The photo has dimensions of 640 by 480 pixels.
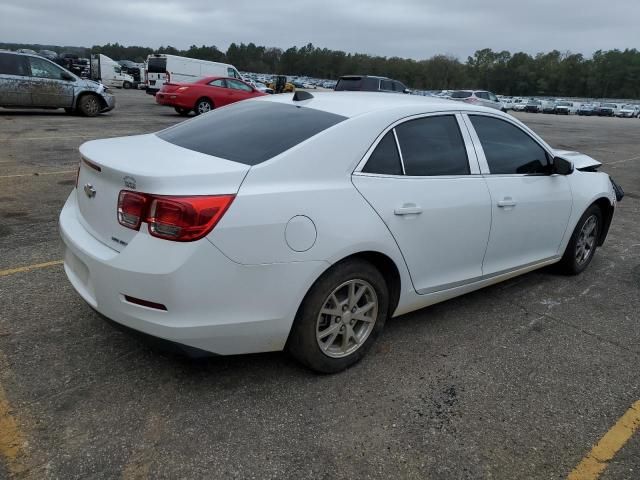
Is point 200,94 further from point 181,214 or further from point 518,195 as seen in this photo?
point 181,214

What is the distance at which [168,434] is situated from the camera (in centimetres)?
248

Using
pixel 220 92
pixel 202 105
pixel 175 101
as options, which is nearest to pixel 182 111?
pixel 175 101

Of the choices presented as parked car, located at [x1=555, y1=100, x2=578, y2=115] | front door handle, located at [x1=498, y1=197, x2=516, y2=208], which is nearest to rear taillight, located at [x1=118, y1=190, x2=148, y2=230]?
front door handle, located at [x1=498, y1=197, x2=516, y2=208]

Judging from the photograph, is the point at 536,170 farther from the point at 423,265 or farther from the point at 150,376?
the point at 150,376

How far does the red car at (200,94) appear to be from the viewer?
1769 cm

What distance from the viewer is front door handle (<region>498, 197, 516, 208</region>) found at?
371 cm

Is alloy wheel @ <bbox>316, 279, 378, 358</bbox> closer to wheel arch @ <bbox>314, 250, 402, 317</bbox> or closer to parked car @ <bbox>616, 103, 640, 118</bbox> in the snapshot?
wheel arch @ <bbox>314, 250, 402, 317</bbox>

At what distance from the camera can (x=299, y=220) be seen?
2631 mm

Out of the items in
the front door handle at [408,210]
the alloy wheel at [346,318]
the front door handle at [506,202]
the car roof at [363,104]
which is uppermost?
the car roof at [363,104]

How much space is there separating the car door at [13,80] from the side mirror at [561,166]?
49.6ft

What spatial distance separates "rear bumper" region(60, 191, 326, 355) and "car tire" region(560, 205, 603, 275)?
3030mm

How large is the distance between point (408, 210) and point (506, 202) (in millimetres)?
1033

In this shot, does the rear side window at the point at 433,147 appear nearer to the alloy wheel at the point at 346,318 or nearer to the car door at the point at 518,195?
the car door at the point at 518,195

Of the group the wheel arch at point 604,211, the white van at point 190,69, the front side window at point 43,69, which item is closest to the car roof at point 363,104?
the wheel arch at point 604,211
